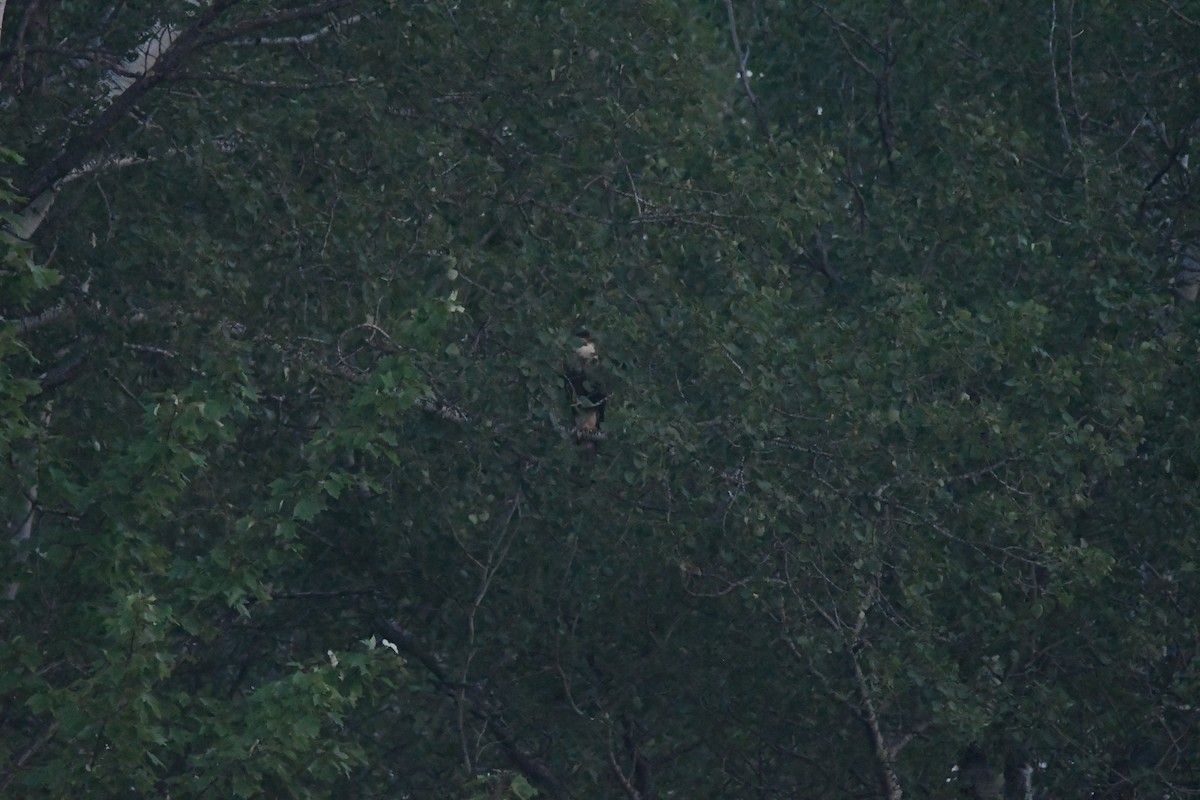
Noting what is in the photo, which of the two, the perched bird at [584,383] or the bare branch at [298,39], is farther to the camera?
the bare branch at [298,39]

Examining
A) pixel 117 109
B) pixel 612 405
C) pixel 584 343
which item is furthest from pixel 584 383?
pixel 117 109

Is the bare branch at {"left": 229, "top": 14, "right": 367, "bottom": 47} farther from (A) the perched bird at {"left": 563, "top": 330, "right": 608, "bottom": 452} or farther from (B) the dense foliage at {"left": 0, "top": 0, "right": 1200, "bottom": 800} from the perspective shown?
(A) the perched bird at {"left": 563, "top": 330, "right": 608, "bottom": 452}

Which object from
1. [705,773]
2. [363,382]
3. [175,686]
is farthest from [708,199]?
Answer: [175,686]

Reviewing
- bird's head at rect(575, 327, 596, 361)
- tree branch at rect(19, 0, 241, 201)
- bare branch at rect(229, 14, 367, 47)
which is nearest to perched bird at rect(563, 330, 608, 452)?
bird's head at rect(575, 327, 596, 361)

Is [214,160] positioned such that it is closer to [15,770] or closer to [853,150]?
[15,770]

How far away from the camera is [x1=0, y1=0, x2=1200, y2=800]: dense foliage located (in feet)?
26.7

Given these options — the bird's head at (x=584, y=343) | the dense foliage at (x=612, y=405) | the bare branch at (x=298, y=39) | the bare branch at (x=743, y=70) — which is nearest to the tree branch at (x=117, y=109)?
the dense foliage at (x=612, y=405)

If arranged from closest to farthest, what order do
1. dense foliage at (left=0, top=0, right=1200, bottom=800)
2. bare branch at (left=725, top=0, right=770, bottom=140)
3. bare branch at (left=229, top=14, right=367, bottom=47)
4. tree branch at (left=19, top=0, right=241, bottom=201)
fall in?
tree branch at (left=19, top=0, right=241, bottom=201) < dense foliage at (left=0, top=0, right=1200, bottom=800) < bare branch at (left=229, top=14, right=367, bottom=47) < bare branch at (left=725, top=0, right=770, bottom=140)

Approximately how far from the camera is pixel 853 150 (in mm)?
10617

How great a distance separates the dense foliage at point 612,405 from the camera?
815cm

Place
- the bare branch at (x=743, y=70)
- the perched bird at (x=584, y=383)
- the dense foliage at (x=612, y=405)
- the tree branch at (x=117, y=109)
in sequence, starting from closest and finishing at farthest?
1. the tree branch at (x=117, y=109)
2. the dense foliage at (x=612, y=405)
3. the perched bird at (x=584, y=383)
4. the bare branch at (x=743, y=70)

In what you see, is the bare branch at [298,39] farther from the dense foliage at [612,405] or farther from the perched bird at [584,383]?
the perched bird at [584,383]

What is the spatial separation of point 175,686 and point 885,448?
137 inches

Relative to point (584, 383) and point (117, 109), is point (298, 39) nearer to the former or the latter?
point (117, 109)
